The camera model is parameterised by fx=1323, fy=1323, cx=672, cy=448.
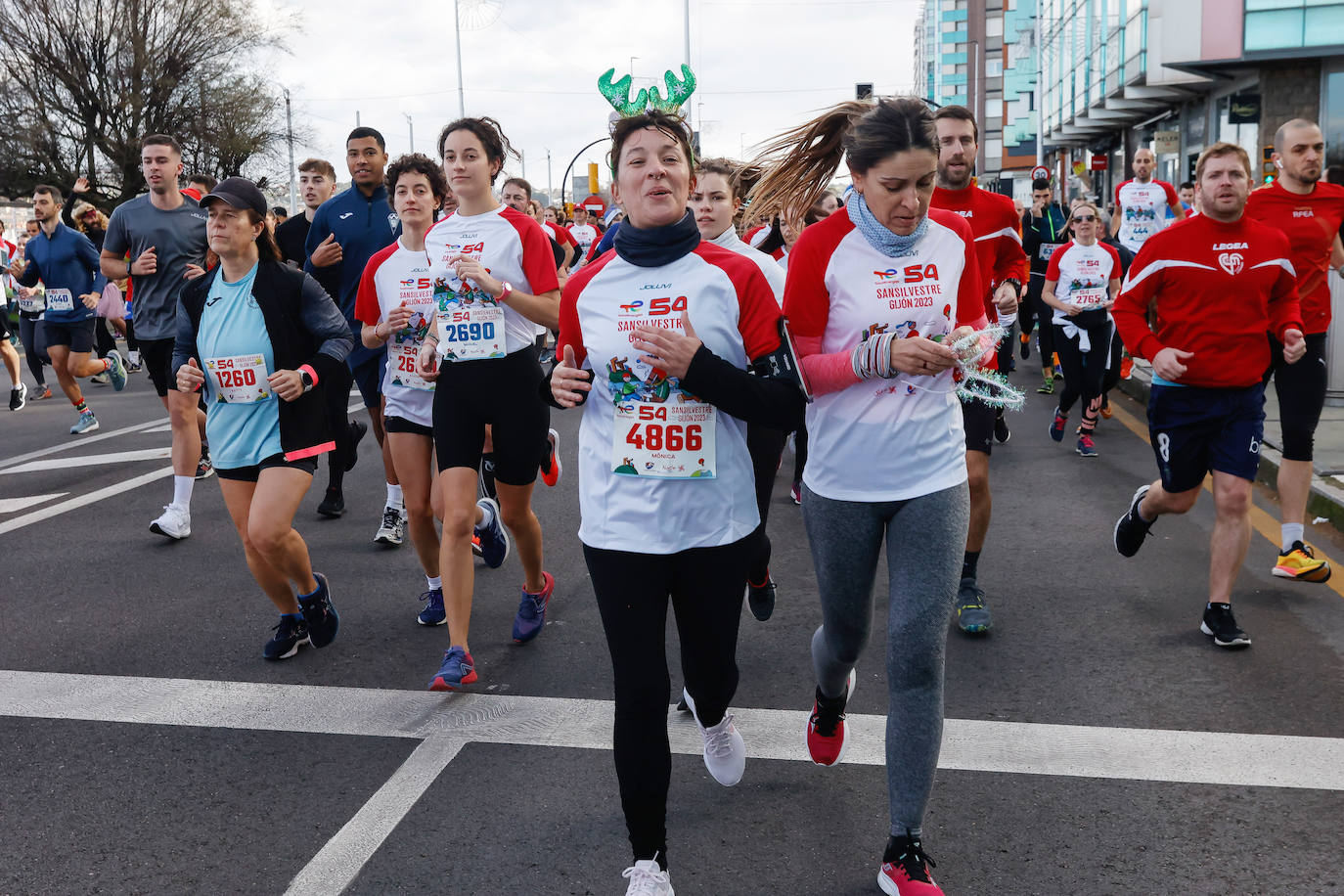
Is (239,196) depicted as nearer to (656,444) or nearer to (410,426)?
(410,426)

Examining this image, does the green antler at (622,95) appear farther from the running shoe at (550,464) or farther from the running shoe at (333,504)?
the running shoe at (333,504)

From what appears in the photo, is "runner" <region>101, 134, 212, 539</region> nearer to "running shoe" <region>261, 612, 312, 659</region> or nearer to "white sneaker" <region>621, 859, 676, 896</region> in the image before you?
"running shoe" <region>261, 612, 312, 659</region>

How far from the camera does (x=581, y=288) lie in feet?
11.2

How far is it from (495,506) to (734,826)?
10.5 feet

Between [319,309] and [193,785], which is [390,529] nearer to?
[319,309]

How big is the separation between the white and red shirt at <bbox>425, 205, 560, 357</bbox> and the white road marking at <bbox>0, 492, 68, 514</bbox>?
16.5 ft

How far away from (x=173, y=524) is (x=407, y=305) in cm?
271

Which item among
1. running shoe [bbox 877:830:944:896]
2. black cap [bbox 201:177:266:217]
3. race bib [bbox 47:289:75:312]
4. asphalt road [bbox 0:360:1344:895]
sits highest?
black cap [bbox 201:177:266:217]

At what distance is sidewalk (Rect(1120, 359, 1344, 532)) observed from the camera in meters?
7.36

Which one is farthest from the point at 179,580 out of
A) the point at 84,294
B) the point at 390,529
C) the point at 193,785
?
the point at 84,294

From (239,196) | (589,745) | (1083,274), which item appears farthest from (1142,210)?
(589,745)

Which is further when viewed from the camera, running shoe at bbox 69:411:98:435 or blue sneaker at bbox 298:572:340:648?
running shoe at bbox 69:411:98:435

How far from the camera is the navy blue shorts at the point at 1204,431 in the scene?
5375mm

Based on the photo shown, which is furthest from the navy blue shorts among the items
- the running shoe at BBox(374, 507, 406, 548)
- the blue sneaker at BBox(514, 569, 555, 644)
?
the running shoe at BBox(374, 507, 406, 548)
